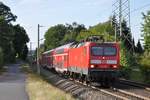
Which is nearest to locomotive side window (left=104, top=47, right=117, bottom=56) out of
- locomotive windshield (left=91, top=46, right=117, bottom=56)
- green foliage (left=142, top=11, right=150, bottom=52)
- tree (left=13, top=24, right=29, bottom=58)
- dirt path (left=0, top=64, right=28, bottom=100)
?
locomotive windshield (left=91, top=46, right=117, bottom=56)

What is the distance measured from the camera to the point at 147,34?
5944 centimetres

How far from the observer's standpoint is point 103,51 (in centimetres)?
3167

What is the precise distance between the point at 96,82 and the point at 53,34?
14643cm

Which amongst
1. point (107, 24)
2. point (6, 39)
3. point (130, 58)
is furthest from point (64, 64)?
point (107, 24)

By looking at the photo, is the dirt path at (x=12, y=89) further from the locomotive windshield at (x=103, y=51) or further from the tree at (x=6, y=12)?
the tree at (x=6, y=12)

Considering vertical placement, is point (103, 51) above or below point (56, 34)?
below

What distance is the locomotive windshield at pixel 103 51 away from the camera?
31594mm

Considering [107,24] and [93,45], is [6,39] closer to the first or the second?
[107,24]

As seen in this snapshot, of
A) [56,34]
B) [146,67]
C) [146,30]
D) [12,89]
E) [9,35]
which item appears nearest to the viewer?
[12,89]

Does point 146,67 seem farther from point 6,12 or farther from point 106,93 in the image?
point 6,12

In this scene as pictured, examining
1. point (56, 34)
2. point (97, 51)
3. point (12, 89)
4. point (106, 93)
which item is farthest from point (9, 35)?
point (56, 34)

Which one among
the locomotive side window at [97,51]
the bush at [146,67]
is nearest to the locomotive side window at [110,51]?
the locomotive side window at [97,51]

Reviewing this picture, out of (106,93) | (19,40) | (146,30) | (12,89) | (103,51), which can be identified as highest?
(19,40)

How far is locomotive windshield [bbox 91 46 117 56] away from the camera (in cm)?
3159
